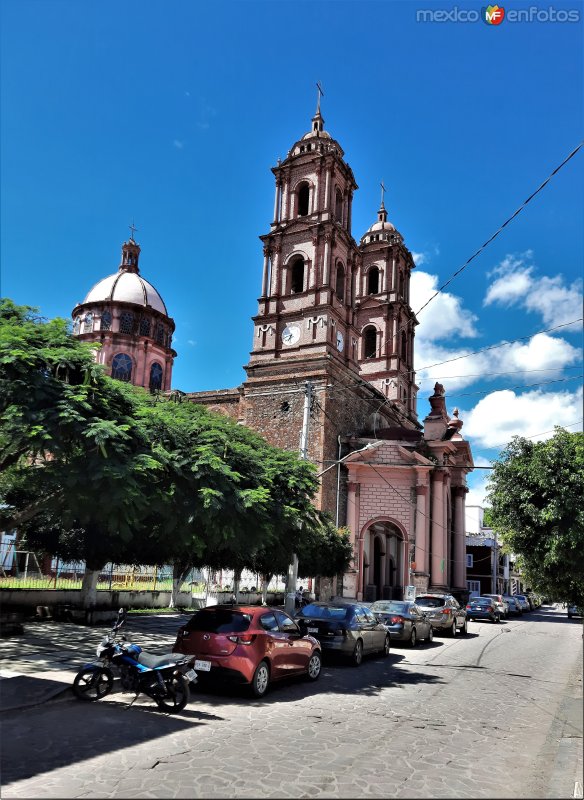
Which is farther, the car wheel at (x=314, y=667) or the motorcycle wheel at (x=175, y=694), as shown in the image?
the car wheel at (x=314, y=667)

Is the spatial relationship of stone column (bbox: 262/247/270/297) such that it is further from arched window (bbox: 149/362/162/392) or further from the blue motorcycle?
the blue motorcycle

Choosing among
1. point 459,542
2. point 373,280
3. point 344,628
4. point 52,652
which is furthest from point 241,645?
point 373,280

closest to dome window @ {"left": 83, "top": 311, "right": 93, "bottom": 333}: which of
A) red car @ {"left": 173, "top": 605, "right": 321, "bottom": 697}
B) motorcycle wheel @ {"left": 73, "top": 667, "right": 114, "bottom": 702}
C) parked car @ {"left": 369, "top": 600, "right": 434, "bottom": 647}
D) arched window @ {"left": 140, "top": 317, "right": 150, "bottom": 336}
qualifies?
arched window @ {"left": 140, "top": 317, "right": 150, "bottom": 336}

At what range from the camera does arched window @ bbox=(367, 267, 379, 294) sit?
55938 mm

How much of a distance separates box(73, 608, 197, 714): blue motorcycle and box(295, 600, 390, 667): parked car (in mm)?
4908

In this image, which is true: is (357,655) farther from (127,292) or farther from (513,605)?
Result: (127,292)

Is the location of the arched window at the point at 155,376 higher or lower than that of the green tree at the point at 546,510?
higher

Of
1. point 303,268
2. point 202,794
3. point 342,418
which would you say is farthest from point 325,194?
point 202,794

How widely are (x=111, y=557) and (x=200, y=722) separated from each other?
1224 cm

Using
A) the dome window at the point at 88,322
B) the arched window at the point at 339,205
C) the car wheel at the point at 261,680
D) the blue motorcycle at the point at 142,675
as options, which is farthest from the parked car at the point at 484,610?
the dome window at the point at 88,322

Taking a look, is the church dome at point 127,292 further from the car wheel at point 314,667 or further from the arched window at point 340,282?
the car wheel at point 314,667

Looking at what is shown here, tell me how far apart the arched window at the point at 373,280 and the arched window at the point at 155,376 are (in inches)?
742

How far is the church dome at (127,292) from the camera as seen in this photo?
55281 mm

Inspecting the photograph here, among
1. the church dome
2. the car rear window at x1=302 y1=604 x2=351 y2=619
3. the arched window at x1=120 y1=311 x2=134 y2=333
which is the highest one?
the church dome
